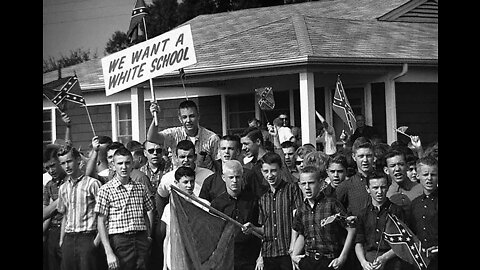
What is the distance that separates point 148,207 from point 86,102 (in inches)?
51.1

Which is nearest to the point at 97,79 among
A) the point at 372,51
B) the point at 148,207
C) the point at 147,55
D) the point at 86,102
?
the point at 86,102

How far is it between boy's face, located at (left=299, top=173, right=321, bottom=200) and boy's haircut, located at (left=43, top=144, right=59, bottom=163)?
2.00 m

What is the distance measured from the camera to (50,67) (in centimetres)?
802

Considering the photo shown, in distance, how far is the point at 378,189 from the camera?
6215mm

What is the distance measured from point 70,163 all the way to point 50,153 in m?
0.45

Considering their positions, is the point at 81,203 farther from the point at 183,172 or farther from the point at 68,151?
the point at 183,172

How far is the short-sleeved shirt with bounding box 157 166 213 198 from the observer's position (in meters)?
6.92

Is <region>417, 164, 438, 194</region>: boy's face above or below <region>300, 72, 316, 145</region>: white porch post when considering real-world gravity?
below

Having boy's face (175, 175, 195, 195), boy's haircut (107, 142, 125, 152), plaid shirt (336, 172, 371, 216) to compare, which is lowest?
plaid shirt (336, 172, 371, 216)

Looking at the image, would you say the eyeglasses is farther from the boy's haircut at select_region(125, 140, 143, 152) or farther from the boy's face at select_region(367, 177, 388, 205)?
the boy's face at select_region(367, 177, 388, 205)

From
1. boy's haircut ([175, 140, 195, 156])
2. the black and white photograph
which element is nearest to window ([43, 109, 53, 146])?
the black and white photograph
